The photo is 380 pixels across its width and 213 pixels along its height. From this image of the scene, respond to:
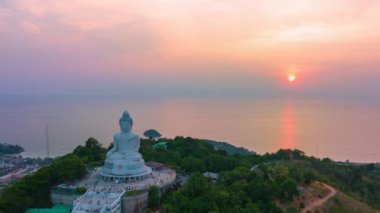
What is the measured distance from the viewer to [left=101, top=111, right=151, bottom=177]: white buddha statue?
26.1 m

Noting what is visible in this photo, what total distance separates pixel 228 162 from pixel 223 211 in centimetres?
1192

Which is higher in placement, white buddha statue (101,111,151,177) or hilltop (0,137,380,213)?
white buddha statue (101,111,151,177)

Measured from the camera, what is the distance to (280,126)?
108m

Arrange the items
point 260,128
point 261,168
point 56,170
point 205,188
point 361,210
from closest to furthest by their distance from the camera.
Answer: point 205,188, point 361,210, point 56,170, point 261,168, point 260,128

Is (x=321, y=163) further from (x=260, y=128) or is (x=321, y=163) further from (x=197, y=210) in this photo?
(x=260, y=128)

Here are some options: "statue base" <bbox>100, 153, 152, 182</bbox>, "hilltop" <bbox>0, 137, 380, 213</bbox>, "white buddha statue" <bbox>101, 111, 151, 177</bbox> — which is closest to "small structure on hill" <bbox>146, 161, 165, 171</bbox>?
"hilltop" <bbox>0, 137, 380, 213</bbox>

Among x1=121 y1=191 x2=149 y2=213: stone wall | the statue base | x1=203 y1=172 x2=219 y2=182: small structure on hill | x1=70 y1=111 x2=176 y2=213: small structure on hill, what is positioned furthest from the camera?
x1=203 y1=172 x2=219 y2=182: small structure on hill

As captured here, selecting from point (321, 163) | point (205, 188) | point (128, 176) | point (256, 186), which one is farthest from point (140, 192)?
point (321, 163)

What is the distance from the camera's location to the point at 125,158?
26719mm

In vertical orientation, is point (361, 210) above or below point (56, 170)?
below

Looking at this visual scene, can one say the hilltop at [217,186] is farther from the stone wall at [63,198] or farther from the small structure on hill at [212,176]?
the stone wall at [63,198]

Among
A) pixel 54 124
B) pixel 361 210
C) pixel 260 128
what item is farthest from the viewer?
pixel 54 124

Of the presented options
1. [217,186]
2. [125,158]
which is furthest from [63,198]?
[217,186]

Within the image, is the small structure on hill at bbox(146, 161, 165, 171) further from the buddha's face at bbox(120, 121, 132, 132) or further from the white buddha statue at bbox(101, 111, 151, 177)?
the buddha's face at bbox(120, 121, 132, 132)
